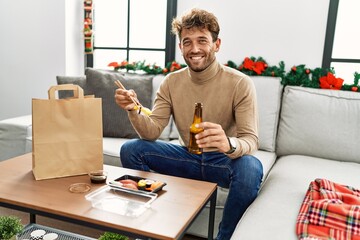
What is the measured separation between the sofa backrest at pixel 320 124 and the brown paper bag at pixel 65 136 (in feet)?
4.02

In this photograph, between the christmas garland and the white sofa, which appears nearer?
the white sofa

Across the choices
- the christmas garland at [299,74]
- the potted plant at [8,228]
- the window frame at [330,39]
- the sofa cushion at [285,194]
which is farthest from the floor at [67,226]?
the window frame at [330,39]

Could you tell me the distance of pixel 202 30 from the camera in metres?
1.55

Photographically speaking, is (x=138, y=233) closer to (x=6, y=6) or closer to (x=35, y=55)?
(x=35, y=55)

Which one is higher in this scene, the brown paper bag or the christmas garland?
the christmas garland

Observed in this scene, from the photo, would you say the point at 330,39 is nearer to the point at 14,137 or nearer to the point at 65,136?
the point at 65,136

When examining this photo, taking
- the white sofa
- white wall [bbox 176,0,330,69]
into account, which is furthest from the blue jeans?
white wall [bbox 176,0,330,69]

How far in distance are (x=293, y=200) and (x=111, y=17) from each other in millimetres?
2305

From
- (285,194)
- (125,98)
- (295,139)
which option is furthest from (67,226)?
(295,139)

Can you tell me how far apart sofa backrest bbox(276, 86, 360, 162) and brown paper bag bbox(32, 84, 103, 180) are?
4.02ft

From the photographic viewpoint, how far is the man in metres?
1.37

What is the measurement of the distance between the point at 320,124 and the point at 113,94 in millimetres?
1313

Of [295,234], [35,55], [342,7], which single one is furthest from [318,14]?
[35,55]

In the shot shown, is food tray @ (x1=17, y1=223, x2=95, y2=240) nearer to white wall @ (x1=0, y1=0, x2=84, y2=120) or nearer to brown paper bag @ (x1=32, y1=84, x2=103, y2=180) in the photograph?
brown paper bag @ (x1=32, y1=84, x2=103, y2=180)
